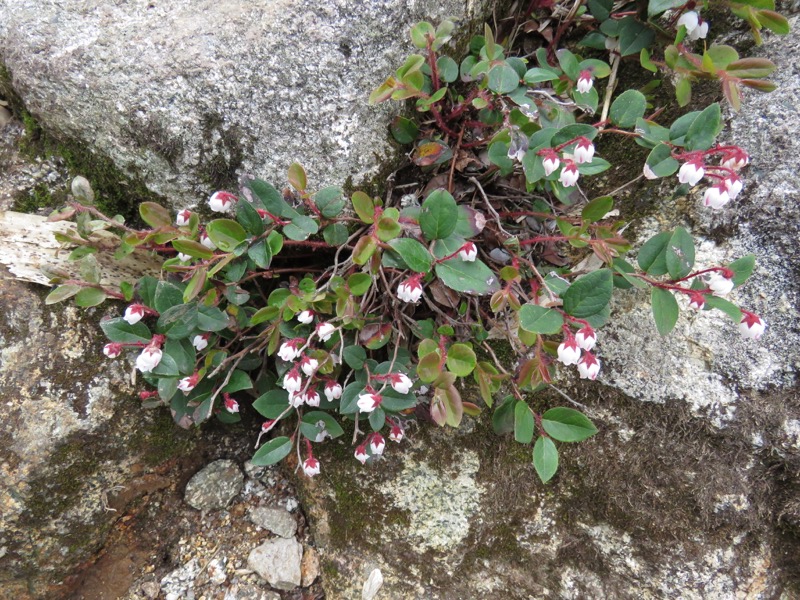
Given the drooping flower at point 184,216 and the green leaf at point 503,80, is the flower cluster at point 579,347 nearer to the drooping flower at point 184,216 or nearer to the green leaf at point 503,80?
the green leaf at point 503,80

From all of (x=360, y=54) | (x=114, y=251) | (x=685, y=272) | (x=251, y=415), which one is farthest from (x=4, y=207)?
(x=685, y=272)

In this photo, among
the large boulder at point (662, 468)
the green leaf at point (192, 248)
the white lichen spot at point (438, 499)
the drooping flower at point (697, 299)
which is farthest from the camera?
the white lichen spot at point (438, 499)

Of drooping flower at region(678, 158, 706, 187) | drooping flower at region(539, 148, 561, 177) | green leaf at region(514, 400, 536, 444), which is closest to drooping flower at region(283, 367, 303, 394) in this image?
green leaf at region(514, 400, 536, 444)

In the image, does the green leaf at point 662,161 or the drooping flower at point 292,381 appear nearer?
the green leaf at point 662,161

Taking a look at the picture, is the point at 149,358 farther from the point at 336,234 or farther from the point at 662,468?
the point at 662,468

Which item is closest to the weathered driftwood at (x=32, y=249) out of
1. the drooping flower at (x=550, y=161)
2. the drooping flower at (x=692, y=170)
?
the drooping flower at (x=550, y=161)

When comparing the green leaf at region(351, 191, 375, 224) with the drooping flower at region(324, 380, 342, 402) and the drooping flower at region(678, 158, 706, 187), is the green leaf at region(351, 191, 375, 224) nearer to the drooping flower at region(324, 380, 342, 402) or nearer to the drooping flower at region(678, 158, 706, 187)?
the drooping flower at region(324, 380, 342, 402)
